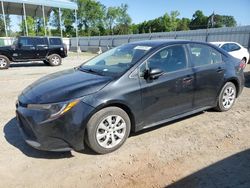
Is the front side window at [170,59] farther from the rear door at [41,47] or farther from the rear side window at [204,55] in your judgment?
the rear door at [41,47]

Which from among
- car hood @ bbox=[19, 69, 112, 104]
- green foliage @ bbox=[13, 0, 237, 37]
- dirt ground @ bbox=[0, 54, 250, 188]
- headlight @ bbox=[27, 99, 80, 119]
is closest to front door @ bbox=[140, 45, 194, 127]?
dirt ground @ bbox=[0, 54, 250, 188]

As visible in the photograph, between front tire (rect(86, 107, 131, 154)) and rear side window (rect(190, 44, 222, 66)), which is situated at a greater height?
rear side window (rect(190, 44, 222, 66))

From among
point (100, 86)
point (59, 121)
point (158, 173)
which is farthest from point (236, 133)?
point (59, 121)

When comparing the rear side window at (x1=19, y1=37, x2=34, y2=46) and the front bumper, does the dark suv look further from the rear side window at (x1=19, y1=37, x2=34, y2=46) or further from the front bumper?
the front bumper

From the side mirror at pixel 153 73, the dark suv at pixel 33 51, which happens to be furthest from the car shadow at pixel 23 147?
the dark suv at pixel 33 51

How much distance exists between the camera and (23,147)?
3924mm

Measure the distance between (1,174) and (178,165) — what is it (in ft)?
7.65

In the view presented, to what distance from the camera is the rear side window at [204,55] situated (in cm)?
473

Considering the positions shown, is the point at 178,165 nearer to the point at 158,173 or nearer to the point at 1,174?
the point at 158,173

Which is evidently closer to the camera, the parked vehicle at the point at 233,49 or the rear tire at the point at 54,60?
the parked vehicle at the point at 233,49

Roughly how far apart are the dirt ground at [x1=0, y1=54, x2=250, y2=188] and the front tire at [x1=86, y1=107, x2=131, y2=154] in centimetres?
14

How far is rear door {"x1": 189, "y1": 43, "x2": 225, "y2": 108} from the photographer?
468 cm

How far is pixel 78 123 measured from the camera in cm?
338

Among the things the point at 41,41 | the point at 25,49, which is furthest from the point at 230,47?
the point at 25,49
